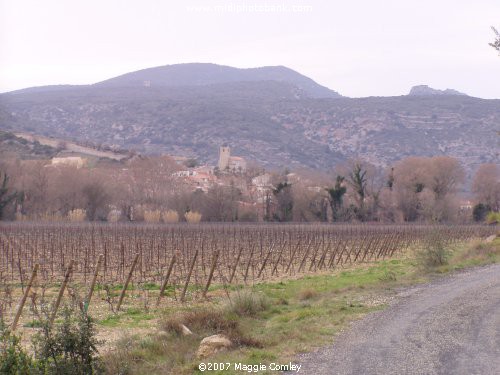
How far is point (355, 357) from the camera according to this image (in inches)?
372

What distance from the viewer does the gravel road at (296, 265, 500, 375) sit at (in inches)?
348

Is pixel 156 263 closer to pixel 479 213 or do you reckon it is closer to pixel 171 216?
pixel 171 216

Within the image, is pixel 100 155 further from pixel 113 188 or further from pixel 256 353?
pixel 256 353

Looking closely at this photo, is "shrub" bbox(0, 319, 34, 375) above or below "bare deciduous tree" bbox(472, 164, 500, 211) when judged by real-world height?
above

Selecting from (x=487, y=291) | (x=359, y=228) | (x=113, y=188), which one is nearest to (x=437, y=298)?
(x=487, y=291)

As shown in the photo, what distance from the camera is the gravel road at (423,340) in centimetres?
885

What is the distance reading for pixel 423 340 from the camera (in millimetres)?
10398

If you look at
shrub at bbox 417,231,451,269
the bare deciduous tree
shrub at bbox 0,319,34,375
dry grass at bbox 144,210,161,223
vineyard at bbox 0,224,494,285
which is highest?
shrub at bbox 0,319,34,375

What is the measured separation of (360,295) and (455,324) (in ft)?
14.6

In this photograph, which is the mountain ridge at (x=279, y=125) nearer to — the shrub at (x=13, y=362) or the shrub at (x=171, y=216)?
the shrub at (x=171, y=216)

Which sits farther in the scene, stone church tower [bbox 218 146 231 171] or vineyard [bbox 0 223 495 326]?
stone church tower [bbox 218 146 231 171]

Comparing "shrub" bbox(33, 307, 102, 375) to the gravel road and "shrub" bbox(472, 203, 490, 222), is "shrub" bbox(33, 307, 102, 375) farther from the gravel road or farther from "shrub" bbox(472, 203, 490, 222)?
"shrub" bbox(472, 203, 490, 222)

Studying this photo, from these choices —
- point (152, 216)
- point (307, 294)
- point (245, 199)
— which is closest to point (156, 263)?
point (307, 294)

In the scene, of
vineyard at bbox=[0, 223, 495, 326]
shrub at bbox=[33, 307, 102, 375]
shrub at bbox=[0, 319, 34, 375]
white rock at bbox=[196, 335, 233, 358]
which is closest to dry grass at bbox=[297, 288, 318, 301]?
vineyard at bbox=[0, 223, 495, 326]
